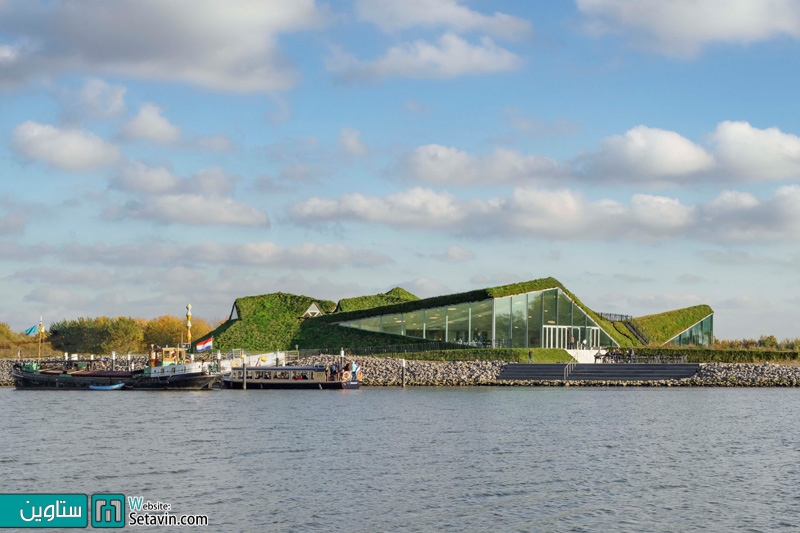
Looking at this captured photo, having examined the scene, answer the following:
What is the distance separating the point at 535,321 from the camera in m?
76.8

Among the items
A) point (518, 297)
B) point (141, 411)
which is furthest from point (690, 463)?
point (518, 297)

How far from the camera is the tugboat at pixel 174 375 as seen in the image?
6325cm

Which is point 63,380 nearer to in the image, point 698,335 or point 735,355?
point 735,355

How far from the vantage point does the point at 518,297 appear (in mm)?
75875

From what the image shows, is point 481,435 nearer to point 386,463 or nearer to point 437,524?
point 386,463

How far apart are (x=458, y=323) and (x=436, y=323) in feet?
6.55

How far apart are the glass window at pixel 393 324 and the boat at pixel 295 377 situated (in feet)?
41.8

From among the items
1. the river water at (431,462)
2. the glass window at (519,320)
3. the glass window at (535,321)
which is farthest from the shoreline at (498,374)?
the river water at (431,462)

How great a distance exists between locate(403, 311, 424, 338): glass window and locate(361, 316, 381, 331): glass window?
2.66 m

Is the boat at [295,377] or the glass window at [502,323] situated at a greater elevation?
the glass window at [502,323]

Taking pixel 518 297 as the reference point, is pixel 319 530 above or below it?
below

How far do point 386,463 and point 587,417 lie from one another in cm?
1616

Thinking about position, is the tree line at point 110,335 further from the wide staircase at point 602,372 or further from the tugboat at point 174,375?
the wide staircase at point 602,372

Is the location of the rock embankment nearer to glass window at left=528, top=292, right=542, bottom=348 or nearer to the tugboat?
glass window at left=528, top=292, right=542, bottom=348
